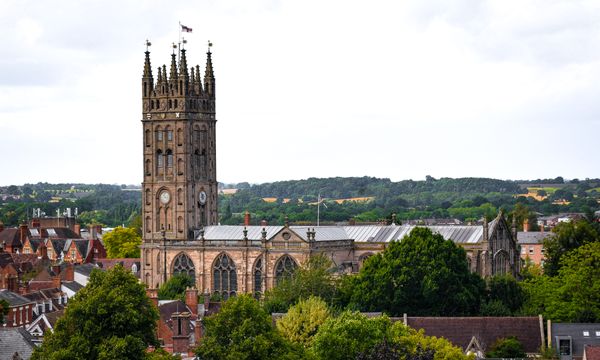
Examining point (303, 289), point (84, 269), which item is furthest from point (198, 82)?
point (303, 289)

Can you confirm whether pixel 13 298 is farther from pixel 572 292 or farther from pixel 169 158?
pixel 572 292

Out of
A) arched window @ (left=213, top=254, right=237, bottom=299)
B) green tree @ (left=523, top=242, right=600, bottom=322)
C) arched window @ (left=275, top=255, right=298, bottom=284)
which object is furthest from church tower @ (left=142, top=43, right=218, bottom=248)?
green tree @ (left=523, top=242, right=600, bottom=322)

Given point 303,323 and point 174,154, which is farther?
point 174,154

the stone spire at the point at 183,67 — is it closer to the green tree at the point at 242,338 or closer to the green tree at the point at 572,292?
the green tree at the point at 572,292

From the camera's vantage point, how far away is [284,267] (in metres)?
134

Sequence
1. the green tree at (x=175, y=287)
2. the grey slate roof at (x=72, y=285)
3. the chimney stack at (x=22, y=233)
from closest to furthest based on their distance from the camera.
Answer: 1. the green tree at (x=175, y=287)
2. the grey slate roof at (x=72, y=285)
3. the chimney stack at (x=22, y=233)

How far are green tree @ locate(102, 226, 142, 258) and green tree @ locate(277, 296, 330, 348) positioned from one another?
3524 inches

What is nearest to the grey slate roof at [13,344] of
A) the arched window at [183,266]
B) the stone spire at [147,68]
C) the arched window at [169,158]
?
the arched window at [183,266]

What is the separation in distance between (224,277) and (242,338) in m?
56.8

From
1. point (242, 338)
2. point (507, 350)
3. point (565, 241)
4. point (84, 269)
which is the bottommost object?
point (507, 350)

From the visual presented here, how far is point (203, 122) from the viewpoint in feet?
474

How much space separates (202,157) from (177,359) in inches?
2662

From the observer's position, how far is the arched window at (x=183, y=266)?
13900 centimetres

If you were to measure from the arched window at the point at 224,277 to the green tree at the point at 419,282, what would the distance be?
22.0 metres
